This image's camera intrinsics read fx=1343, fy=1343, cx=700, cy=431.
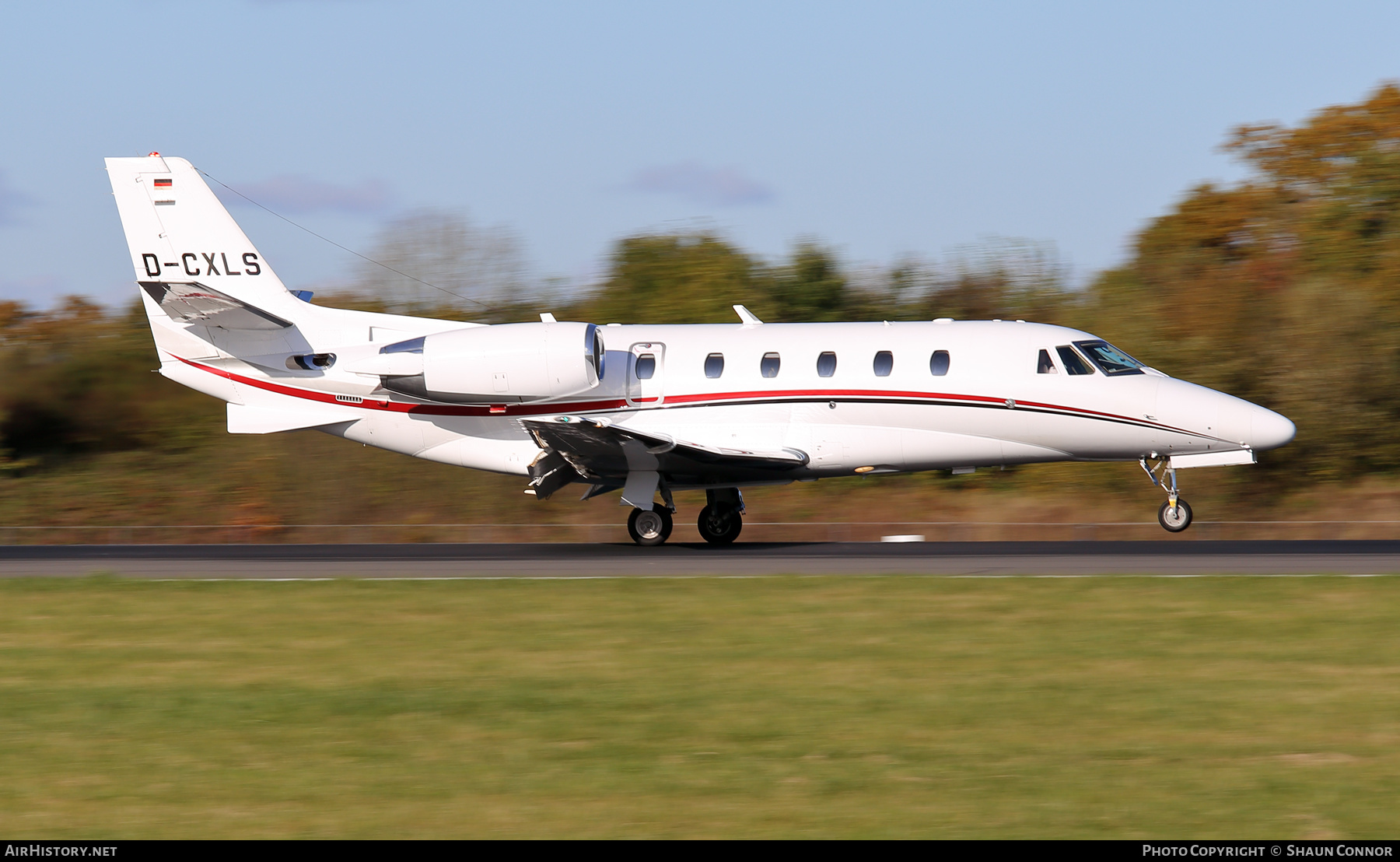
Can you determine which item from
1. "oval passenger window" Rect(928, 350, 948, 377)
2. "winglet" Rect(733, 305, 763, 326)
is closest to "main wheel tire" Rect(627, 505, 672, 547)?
"winglet" Rect(733, 305, 763, 326)

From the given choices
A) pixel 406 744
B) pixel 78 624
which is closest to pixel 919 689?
pixel 406 744

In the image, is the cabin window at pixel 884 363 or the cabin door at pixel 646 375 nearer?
the cabin window at pixel 884 363

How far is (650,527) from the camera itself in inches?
793

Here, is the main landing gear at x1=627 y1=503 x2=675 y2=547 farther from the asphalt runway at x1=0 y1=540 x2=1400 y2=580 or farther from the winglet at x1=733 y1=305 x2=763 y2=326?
the winglet at x1=733 y1=305 x2=763 y2=326

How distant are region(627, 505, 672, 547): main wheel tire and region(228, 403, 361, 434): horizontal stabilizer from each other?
4565mm

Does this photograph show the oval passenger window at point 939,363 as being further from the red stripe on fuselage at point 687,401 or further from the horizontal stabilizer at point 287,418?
the horizontal stabilizer at point 287,418

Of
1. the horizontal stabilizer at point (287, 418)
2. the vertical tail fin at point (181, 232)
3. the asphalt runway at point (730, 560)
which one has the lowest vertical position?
the asphalt runway at point (730, 560)

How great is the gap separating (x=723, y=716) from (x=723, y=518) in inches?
485

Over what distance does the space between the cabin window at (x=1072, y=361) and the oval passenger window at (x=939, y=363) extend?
159cm

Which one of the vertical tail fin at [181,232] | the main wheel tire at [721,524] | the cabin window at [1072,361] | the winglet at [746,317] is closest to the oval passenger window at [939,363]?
the cabin window at [1072,361]

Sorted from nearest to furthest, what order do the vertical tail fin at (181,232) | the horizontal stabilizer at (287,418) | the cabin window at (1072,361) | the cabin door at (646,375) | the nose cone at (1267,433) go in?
Answer: 1. the nose cone at (1267,433)
2. the cabin window at (1072,361)
3. the cabin door at (646,375)
4. the horizontal stabilizer at (287,418)
5. the vertical tail fin at (181,232)

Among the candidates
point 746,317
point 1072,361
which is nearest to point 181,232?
point 746,317

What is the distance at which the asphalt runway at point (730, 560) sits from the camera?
1560 centimetres

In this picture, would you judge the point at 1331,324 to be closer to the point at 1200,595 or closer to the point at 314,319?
the point at 1200,595
